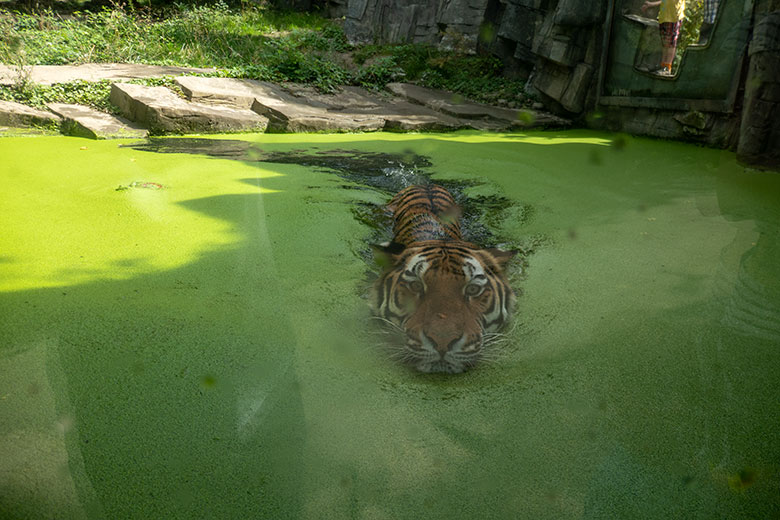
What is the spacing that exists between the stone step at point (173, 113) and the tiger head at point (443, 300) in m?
4.85

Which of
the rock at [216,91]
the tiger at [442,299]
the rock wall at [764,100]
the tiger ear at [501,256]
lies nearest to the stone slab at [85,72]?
the rock at [216,91]

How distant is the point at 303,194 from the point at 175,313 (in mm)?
1961

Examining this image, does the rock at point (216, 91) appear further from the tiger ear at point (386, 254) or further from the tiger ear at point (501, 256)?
the tiger ear at point (501, 256)

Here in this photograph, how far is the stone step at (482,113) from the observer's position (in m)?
7.96

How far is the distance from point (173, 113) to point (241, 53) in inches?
206

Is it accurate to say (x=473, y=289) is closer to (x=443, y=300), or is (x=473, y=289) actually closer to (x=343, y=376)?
(x=443, y=300)


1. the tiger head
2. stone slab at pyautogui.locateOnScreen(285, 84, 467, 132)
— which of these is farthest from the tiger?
stone slab at pyautogui.locateOnScreen(285, 84, 467, 132)

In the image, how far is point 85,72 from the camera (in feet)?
26.6

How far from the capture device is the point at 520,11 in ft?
30.0

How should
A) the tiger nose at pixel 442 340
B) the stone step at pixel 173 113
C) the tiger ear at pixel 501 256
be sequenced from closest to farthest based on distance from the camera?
1. the tiger nose at pixel 442 340
2. the tiger ear at pixel 501 256
3. the stone step at pixel 173 113

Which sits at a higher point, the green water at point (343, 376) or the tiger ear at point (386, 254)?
the tiger ear at point (386, 254)

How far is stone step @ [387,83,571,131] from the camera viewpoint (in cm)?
796

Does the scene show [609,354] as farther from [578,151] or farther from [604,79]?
[604,79]

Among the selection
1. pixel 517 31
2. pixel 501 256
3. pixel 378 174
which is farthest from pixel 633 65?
pixel 501 256
